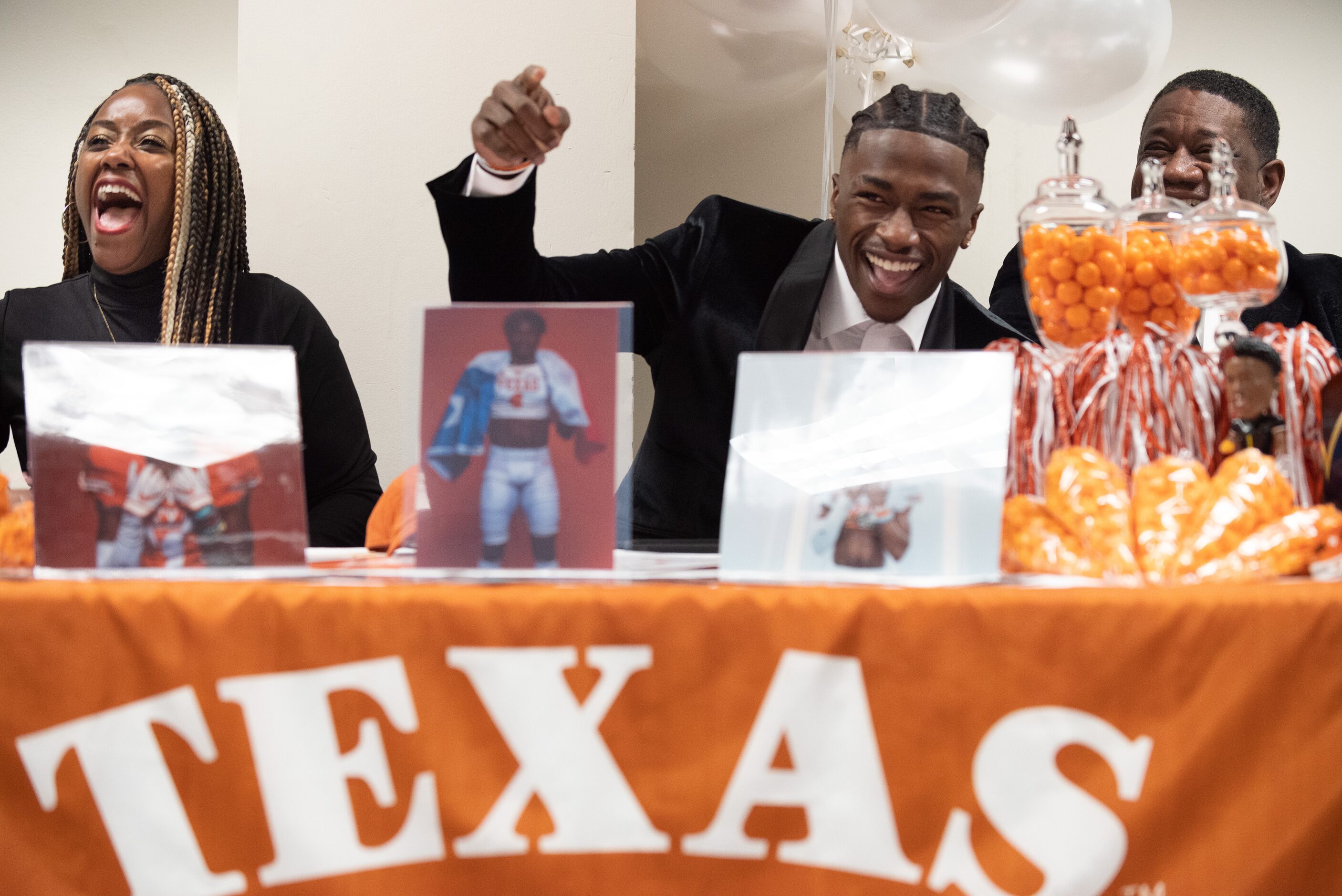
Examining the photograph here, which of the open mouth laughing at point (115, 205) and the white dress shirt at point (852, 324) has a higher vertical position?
the open mouth laughing at point (115, 205)

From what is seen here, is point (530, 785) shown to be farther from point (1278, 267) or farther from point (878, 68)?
point (878, 68)

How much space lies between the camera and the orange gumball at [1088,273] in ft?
3.39

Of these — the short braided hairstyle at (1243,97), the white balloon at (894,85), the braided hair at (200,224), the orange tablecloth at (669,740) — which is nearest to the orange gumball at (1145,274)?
the orange tablecloth at (669,740)

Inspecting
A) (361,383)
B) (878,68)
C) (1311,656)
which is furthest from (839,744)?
(878,68)

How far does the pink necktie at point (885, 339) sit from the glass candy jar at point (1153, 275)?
0.55m

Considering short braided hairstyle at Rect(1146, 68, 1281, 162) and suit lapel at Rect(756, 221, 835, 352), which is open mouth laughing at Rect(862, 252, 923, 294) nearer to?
suit lapel at Rect(756, 221, 835, 352)

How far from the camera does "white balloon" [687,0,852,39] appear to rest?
2.71 meters

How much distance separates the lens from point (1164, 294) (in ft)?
3.45

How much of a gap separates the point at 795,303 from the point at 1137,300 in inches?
24.9

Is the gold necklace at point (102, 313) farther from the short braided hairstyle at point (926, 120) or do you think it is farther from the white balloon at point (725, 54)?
the white balloon at point (725, 54)

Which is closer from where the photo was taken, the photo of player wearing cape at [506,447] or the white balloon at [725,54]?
the photo of player wearing cape at [506,447]

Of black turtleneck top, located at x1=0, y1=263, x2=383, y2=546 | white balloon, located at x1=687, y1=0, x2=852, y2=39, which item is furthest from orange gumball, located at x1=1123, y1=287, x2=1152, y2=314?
white balloon, located at x1=687, y1=0, x2=852, y2=39

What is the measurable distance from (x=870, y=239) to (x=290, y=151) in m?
1.46

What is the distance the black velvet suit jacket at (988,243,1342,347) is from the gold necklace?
1.50 metres
